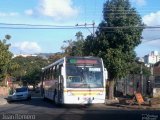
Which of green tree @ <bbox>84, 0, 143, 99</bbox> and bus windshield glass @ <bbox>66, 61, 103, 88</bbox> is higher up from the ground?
green tree @ <bbox>84, 0, 143, 99</bbox>

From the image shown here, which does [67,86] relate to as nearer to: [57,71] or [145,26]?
[57,71]

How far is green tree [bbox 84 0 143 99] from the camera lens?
41.9m

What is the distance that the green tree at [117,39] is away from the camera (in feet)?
137

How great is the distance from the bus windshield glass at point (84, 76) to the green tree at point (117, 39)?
11924 millimetres

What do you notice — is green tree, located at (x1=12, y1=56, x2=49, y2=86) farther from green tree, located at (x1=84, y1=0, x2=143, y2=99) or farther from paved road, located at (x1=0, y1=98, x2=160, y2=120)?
paved road, located at (x1=0, y1=98, x2=160, y2=120)

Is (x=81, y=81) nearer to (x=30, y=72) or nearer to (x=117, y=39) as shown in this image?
(x=117, y=39)

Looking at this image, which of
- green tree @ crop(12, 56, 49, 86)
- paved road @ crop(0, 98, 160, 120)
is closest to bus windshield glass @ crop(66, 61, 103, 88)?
paved road @ crop(0, 98, 160, 120)

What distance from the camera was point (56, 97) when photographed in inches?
1281

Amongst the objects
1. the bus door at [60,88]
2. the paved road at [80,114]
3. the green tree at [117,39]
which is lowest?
the paved road at [80,114]

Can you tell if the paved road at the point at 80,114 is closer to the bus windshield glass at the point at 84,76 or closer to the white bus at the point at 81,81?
the white bus at the point at 81,81

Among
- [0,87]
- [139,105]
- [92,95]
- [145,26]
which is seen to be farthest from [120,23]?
[0,87]

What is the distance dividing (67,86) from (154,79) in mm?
19638

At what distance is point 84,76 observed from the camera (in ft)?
97.1

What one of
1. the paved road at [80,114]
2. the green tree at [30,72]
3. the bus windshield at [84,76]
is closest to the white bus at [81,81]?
the bus windshield at [84,76]
